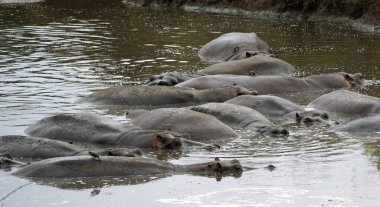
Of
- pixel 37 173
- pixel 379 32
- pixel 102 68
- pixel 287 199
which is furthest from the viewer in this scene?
pixel 379 32

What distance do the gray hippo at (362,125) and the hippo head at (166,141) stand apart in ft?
5.66

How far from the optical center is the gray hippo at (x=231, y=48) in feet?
48.5

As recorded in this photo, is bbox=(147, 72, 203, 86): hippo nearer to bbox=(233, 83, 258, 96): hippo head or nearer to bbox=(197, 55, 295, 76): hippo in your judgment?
bbox=(197, 55, 295, 76): hippo

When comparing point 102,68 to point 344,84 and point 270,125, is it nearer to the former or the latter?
point 344,84

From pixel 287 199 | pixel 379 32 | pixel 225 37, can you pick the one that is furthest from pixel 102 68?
pixel 287 199

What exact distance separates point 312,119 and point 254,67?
3.38m

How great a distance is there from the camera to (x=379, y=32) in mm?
17641

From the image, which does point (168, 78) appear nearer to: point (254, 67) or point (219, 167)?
point (254, 67)

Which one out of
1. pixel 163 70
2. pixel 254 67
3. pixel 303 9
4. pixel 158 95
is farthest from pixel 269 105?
pixel 303 9

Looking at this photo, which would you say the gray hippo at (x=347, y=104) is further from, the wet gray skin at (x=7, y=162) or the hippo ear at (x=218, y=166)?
the wet gray skin at (x=7, y=162)

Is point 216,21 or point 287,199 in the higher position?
point 287,199

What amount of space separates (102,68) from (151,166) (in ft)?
20.9

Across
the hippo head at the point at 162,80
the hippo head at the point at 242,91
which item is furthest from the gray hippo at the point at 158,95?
the hippo head at the point at 162,80

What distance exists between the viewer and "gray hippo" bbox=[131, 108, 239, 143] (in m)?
8.96
